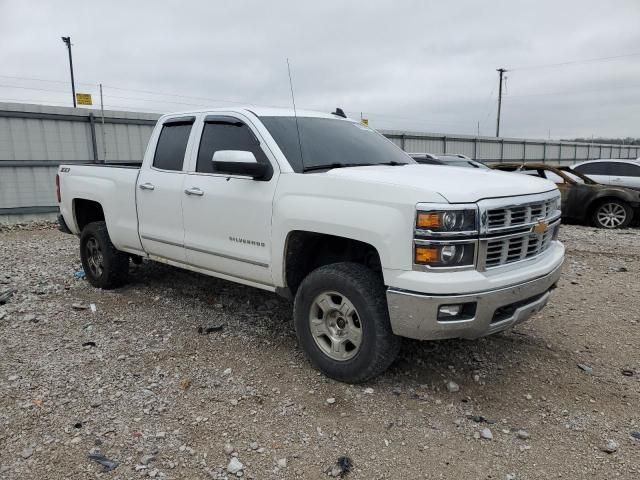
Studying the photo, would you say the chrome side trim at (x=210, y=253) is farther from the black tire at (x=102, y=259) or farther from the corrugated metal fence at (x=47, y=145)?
the corrugated metal fence at (x=47, y=145)

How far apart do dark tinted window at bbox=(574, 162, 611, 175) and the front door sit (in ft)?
34.4

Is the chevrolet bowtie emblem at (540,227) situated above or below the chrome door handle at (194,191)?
below

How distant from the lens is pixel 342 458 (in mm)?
2854

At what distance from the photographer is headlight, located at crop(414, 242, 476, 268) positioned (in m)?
3.03

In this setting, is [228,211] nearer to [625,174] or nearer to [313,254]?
[313,254]

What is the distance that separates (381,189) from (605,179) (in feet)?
35.3

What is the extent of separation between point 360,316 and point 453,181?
1.08 metres

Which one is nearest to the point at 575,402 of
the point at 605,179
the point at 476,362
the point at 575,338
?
the point at 476,362

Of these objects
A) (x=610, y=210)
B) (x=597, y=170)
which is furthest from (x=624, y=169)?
(x=610, y=210)

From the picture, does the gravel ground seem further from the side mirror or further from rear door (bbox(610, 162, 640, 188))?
rear door (bbox(610, 162, 640, 188))

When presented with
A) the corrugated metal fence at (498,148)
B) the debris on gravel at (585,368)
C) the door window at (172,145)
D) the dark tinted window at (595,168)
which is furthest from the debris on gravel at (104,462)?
the corrugated metal fence at (498,148)

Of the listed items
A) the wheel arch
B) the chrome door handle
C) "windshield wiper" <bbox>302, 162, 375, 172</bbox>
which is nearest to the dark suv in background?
"windshield wiper" <bbox>302, 162, 375, 172</bbox>

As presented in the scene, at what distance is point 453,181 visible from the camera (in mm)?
3355

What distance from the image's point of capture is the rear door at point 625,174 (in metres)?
11.6
